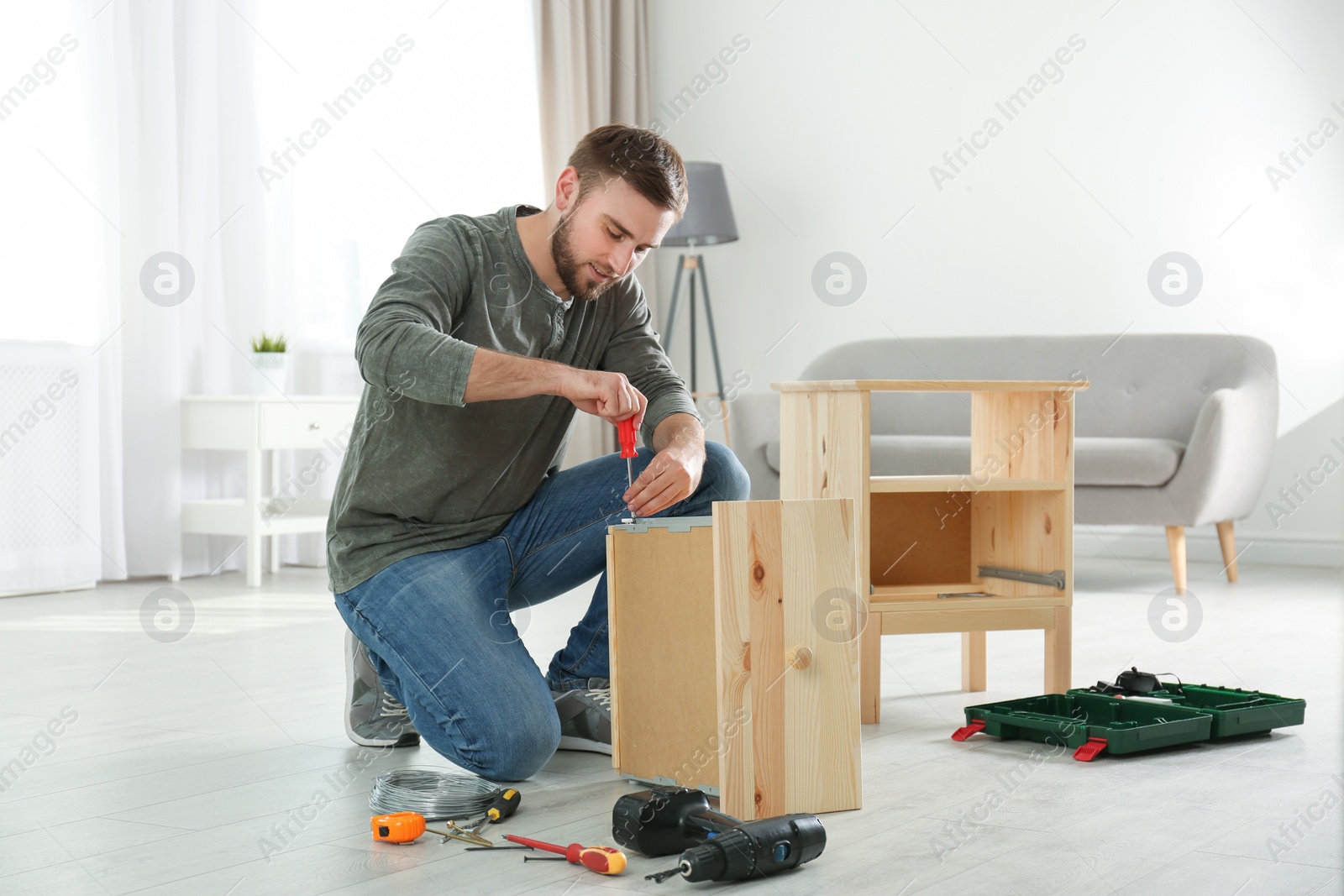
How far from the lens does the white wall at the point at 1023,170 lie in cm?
444

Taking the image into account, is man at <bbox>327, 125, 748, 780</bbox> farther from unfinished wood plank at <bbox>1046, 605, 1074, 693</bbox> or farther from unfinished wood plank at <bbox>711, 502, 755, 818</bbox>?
unfinished wood plank at <bbox>1046, 605, 1074, 693</bbox>

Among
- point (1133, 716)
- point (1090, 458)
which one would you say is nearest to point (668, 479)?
point (1133, 716)

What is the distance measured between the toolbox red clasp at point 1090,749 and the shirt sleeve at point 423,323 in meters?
0.93

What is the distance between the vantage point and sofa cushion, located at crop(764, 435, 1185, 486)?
3729 millimetres

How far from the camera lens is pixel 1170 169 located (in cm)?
466

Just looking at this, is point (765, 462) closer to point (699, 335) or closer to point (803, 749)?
point (699, 335)

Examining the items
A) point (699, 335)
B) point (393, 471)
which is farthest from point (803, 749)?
point (699, 335)

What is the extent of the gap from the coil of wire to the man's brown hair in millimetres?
740

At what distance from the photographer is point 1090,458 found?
375 centimetres

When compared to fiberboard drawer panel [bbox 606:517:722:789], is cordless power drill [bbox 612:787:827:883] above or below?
below

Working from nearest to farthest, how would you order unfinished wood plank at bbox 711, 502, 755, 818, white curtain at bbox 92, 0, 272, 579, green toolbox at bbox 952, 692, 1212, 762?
unfinished wood plank at bbox 711, 502, 755, 818
green toolbox at bbox 952, 692, 1212, 762
white curtain at bbox 92, 0, 272, 579

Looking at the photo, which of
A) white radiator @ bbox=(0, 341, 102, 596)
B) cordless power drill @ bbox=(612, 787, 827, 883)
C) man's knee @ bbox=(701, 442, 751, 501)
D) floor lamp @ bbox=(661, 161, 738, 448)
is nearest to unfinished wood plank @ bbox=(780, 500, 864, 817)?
cordless power drill @ bbox=(612, 787, 827, 883)

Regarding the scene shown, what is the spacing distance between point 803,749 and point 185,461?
3.12 meters

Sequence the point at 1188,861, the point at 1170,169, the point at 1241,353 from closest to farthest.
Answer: the point at 1188,861 → the point at 1241,353 → the point at 1170,169
